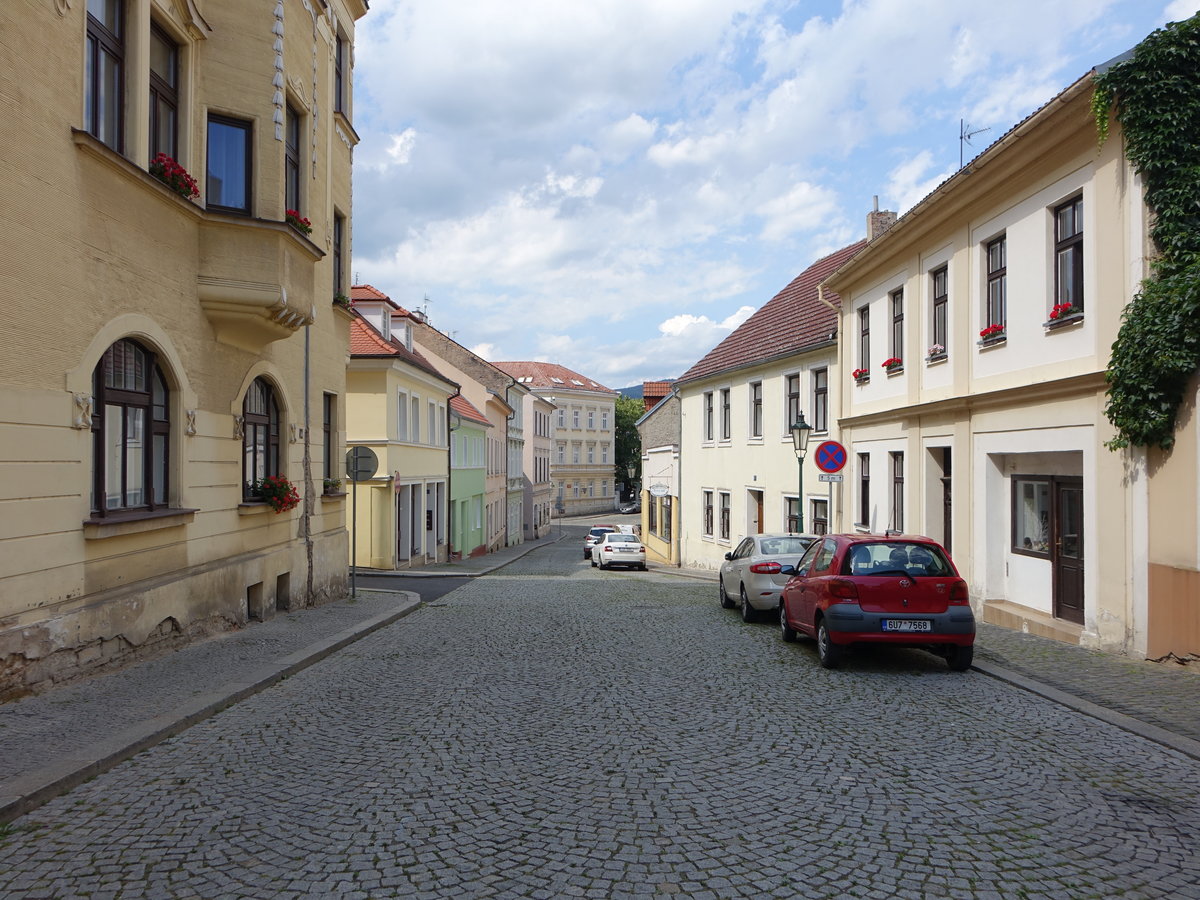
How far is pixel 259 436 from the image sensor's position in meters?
14.0

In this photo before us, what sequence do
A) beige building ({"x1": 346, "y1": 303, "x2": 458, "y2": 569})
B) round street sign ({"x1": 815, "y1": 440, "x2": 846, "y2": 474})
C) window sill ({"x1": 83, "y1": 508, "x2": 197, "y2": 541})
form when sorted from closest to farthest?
window sill ({"x1": 83, "y1": 508, "x2": 197, "y2": 541})
round street sign ({"x1": 815, "y1": 440, "x2": 846, "y2": 474})
beige building ({"x1": 346, "y1": 303, "x2": 458, "y2": 569})

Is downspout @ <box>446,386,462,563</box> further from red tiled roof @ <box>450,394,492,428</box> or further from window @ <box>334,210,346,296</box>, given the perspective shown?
window @ <box>334,210,346,296</box>

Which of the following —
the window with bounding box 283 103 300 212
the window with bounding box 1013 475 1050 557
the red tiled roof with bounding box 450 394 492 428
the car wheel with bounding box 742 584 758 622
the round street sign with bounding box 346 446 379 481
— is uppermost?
the window with bounding box 283 103 300 212

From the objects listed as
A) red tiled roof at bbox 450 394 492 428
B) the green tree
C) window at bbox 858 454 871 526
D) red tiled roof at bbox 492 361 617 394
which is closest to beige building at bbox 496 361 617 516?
red tiled roof at bbox 492 361 617 394

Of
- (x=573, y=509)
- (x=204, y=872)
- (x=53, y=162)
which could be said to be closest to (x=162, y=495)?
(x=53, y=162)

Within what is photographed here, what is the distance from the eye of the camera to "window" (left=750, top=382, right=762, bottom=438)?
27.0m

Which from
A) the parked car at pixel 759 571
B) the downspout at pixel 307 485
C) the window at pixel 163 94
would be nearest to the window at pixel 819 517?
the parked car at pixel 759 571

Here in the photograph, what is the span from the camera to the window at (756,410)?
88.5 ft

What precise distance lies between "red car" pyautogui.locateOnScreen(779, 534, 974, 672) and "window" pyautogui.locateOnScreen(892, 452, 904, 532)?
814 cm

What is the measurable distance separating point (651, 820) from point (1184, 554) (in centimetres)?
745

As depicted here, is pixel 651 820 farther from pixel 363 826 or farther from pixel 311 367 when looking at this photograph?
pixel 311 367

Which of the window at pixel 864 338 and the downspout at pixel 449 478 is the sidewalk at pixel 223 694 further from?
the downspout at pixel 449 478

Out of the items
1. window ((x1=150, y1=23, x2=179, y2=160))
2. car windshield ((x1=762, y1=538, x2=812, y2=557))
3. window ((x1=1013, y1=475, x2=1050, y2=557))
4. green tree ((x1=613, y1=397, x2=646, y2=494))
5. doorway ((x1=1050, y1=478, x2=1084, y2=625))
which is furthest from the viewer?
green tree ((x1=613, y1=397, x2=646, y2=494))

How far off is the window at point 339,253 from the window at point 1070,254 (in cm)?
1256
